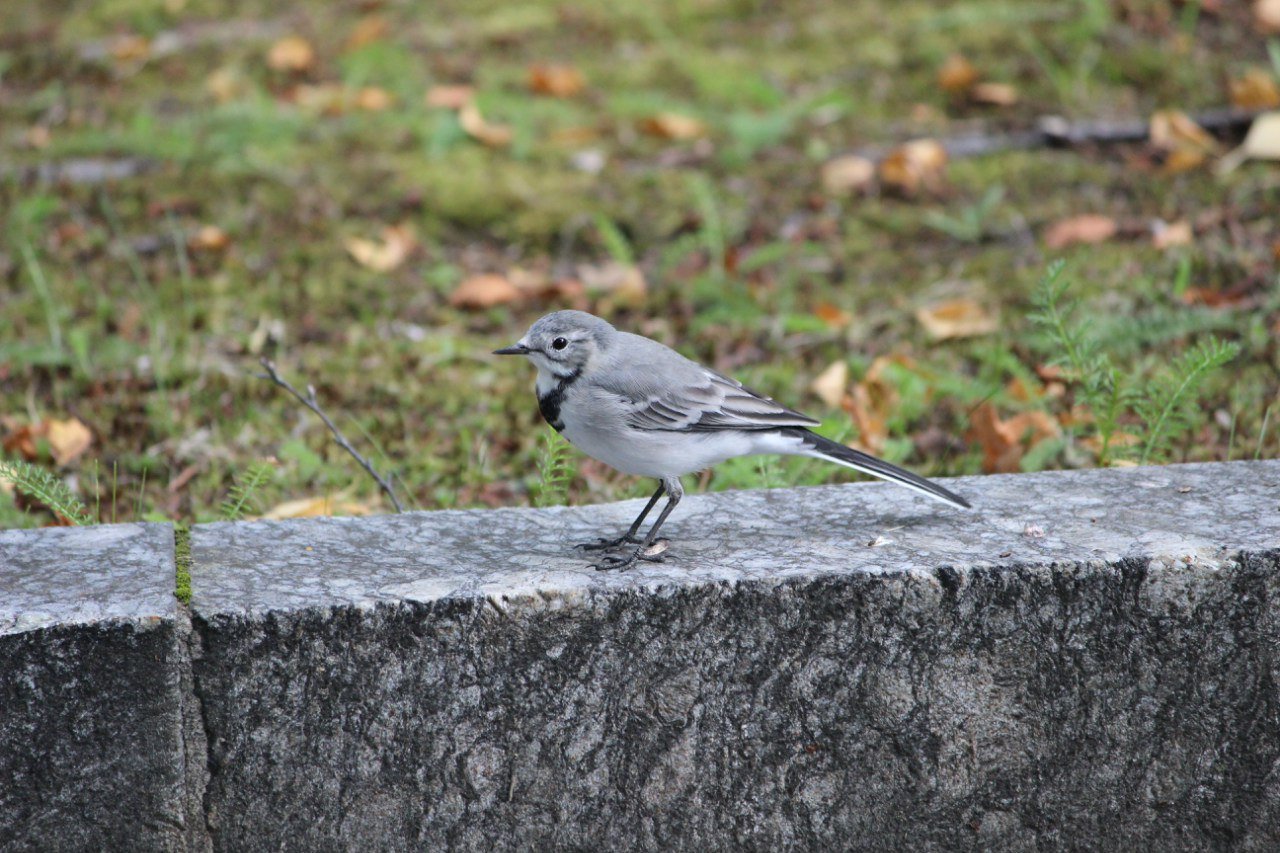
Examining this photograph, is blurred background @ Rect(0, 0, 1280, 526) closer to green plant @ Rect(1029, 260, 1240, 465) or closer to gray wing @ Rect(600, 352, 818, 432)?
green plant @ Rect(1029, 260, 1240, 465)

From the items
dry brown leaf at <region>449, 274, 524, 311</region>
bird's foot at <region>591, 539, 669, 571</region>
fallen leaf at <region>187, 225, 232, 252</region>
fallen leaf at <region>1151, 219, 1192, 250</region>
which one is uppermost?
bird's foot at <region>591, 539, 669, 571</region>

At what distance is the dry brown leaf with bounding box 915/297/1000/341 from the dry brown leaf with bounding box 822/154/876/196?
4.93 feet

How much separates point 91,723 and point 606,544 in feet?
4.01

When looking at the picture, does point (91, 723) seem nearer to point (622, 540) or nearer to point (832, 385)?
point (622, 540)

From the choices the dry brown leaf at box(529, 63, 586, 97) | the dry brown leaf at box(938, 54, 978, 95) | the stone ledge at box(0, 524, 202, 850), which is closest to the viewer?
the stone ledge at box(0, 524, 202, 850)

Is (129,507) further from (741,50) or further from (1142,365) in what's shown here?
(741,50)

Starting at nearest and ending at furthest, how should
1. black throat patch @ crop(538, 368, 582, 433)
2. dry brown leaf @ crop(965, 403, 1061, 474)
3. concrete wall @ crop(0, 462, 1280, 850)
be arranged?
Answer: concrete wall @ crop(0, 462, 1280, 850), black throat patch @ crop(538, 368, 582, 433), dry brown leaf @ crop(965, 403, 1061, 474)

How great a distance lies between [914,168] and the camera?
7.10 m

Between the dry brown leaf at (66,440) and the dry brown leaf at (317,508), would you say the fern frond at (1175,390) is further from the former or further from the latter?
the dry brown leaf at (66,440)

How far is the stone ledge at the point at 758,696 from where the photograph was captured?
108 inches

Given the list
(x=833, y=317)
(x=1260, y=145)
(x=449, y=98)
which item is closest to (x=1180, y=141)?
(x=1260, y=145)

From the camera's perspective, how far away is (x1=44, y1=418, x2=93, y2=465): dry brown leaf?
15.7 ft

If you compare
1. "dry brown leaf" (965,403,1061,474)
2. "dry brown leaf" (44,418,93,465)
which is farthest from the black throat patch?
"dry brown leaf" (44,418,93,465)

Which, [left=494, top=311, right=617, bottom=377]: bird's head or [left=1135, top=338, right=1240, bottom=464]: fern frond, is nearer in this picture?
[left=494, top=311, right=617, bottom=377]: bird's head
